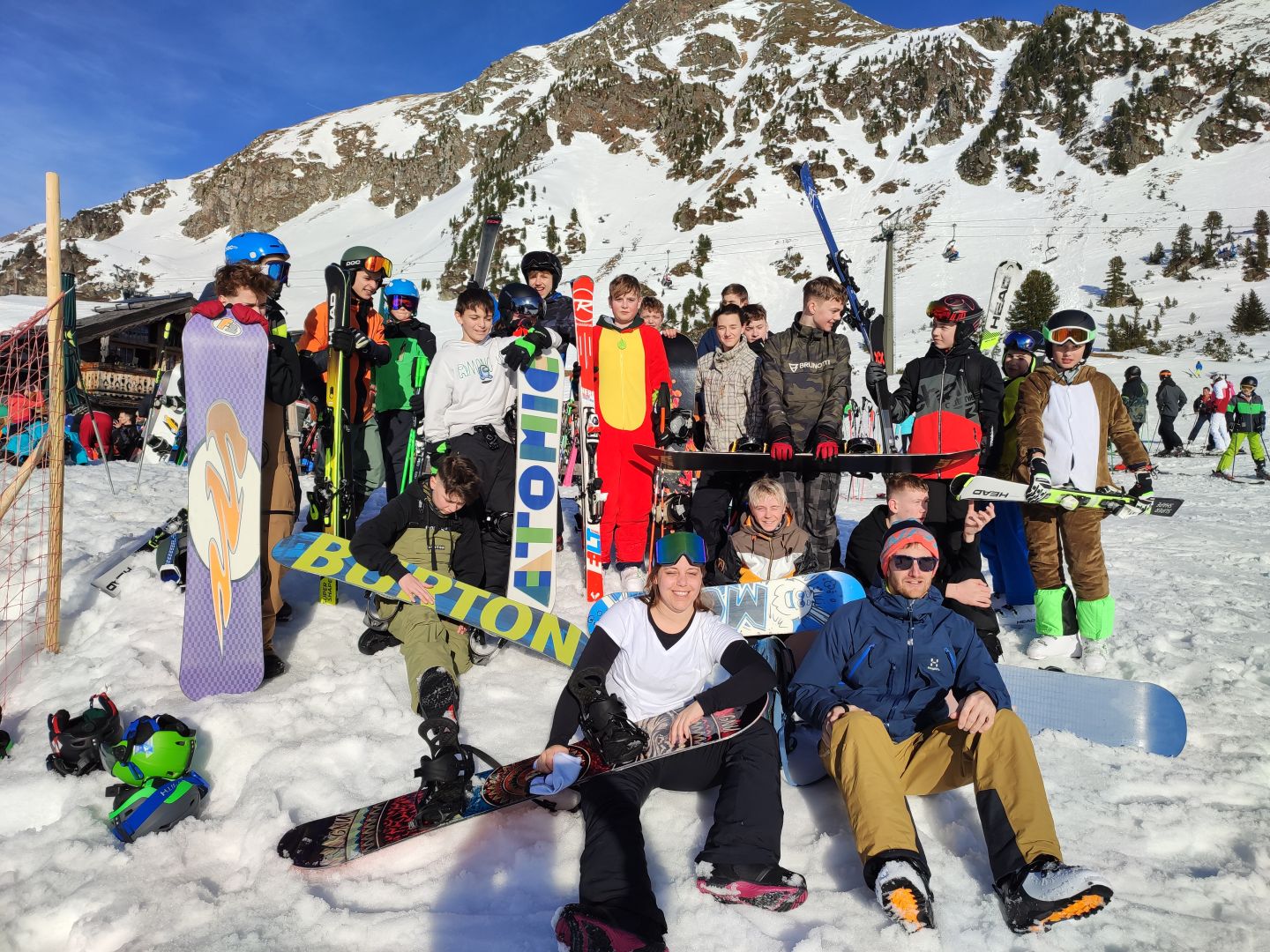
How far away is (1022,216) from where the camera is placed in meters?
54.1

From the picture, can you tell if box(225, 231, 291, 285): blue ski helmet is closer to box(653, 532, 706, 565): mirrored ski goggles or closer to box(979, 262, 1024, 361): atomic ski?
box(653, 532, 706, 565): mirrored ski goggles

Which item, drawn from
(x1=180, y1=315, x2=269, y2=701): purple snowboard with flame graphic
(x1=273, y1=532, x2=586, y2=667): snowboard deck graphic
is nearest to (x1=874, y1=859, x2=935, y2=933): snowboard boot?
(x1=273, y1=532, x2=586, y2=667): snowboard deck graphic

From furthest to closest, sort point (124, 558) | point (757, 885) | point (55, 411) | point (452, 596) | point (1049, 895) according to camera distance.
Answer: point (124, 558)
point (452, 596)
point (55, 411)
point (757, 885)
point (1049, 895)

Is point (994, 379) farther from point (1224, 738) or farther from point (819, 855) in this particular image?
point (819, 855)

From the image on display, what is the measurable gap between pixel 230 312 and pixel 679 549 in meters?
2.42

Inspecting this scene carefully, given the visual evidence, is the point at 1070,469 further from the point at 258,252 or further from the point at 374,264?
the point at 258,252

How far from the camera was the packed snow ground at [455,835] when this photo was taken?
2.01 meters

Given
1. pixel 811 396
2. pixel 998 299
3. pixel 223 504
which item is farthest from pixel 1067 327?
pixel 223 504

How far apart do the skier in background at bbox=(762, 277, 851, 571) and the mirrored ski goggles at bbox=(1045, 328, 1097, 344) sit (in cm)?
116

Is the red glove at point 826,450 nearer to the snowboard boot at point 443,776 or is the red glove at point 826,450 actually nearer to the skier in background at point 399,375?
the snowboard boot at point 443,776

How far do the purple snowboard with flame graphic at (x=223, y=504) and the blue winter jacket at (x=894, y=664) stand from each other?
2.50 meters

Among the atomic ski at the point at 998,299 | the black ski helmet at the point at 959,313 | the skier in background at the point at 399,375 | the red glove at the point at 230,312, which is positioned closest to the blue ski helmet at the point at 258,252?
the red glove at the point at 230,312

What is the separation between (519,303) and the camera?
17.0 feet

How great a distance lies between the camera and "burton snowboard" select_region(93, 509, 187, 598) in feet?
13.4
